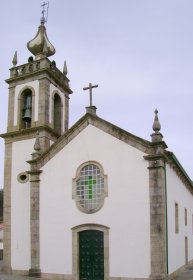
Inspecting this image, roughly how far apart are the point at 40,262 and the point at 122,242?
409 cm

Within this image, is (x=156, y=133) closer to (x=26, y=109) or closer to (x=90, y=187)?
(x=90, y=187)

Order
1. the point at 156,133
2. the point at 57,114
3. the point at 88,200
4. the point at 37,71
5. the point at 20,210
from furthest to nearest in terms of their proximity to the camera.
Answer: the point at 57,114 < the point at 37,71 < the point at 20,210 < the point at 88,200 < the point at 156,133

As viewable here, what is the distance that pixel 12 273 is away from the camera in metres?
18.7

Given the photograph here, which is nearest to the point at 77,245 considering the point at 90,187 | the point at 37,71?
the point at 90,187

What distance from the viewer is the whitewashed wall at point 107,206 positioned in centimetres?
1523

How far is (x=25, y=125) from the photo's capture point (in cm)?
2114

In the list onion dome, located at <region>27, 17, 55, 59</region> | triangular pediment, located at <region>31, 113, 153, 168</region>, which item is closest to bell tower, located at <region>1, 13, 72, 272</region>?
onion dome, located at <region>27, 17, 55, 59</region>

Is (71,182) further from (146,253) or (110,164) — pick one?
(146,253)

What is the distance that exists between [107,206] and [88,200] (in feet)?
3.19

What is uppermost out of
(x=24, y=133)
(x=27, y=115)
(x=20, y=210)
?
(x=27, y=115)

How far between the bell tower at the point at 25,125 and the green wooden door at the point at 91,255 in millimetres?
3518

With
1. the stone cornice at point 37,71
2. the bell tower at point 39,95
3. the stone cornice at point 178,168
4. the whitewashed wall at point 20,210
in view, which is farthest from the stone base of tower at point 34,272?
the stone cornice at point 37,71

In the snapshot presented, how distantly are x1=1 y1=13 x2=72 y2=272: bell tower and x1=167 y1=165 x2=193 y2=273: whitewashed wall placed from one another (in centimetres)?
660

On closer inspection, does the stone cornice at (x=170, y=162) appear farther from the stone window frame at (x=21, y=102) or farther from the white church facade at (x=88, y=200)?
the stone window frame at (x=21, y=102)
